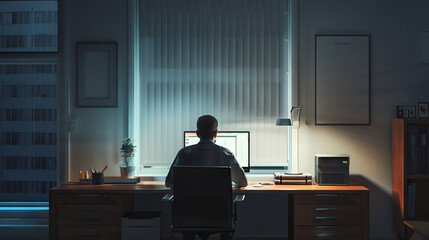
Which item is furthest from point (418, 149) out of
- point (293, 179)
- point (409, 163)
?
point (293, 179)

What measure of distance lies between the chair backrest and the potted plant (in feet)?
4.06

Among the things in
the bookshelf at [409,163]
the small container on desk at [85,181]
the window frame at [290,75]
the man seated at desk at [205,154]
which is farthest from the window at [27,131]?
the bookshelf at [409,163]

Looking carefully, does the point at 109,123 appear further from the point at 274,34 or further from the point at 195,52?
the point at 274,34

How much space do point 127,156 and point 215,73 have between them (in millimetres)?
1225

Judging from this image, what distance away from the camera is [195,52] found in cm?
417

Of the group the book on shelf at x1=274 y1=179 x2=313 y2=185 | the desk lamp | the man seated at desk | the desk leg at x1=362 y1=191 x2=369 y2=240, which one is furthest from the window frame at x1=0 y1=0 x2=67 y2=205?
the desk leg at x1=362 y1=191 x2=369 y2=240

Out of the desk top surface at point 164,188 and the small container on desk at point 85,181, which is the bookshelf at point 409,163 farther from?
the small container on desk at point 85,181

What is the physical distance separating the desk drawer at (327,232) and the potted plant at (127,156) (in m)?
1.67

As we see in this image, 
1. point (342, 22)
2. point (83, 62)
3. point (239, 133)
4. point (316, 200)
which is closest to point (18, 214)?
point (83, 62)

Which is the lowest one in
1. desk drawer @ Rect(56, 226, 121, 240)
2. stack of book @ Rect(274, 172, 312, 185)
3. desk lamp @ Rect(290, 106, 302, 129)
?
A: desk drawer @ Rect(56, 226, 121, 240)

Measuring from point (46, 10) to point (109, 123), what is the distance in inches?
54.8

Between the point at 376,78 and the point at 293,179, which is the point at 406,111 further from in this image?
the point at 293,179

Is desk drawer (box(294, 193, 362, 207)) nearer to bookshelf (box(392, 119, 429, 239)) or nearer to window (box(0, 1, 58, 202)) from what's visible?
bookshelf (box(392, 119, 429, 239))

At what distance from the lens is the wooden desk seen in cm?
345
